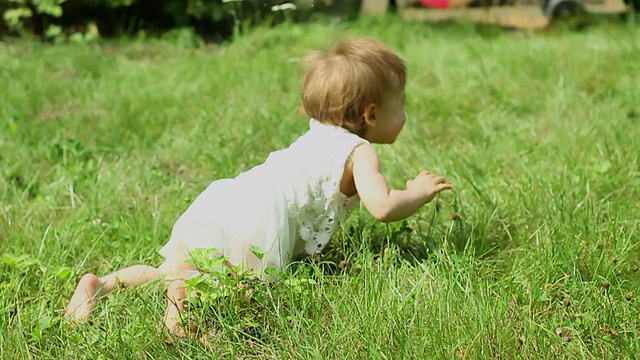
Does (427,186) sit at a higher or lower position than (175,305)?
higher

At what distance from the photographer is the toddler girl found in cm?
269

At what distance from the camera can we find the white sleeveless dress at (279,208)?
2715 millimetres

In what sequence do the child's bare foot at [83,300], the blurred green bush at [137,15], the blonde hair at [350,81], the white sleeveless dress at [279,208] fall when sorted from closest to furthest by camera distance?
the child's bare foot at [83,300], the white sleeveless dress at [279,208], the blonde hair at [350,81], the blurred green bush at [137,15]

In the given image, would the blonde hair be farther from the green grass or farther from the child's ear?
the green grass

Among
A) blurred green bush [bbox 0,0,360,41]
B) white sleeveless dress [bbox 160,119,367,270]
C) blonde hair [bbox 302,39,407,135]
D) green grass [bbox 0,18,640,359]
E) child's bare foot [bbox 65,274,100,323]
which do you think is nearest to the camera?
green grass [bbox 0,18,640,359]

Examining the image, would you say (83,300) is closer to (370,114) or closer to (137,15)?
(370,114)

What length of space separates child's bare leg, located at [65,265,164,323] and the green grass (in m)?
0.05

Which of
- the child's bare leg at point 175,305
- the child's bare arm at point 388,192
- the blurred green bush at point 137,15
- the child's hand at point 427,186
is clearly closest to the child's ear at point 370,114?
the child's bare arm at point 388,192

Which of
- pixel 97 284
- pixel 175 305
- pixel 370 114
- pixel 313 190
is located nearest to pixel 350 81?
pixel 370 114

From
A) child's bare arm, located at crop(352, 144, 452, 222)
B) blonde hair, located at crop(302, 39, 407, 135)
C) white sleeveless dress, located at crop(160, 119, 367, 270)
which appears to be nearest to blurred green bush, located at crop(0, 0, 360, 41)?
blonde hair, located at crop(302, 39, 407, 135)

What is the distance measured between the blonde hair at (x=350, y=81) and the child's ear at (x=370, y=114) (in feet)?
0.04

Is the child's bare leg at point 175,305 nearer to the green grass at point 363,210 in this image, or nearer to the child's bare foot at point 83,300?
the green grass at point 363,210

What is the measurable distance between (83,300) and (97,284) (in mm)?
79

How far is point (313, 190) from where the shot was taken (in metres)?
2.83
